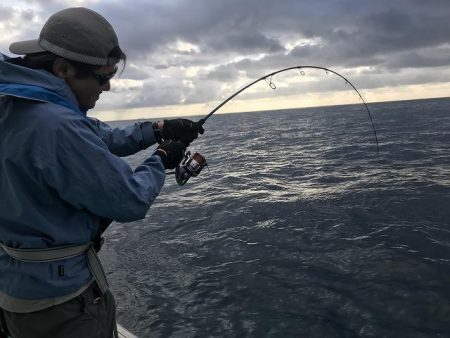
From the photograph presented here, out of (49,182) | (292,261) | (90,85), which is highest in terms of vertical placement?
(90,85)

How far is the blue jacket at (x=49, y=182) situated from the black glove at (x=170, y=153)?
0.41 m

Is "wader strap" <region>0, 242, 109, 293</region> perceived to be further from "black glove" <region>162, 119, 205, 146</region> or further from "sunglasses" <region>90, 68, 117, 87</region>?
"black glove" <region>162, 119, 205, 146</region>

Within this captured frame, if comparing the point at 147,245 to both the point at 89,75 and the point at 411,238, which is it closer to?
the point at 411,238

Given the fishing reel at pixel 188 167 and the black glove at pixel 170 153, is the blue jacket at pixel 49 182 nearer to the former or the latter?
the black glove at pixel 170 153

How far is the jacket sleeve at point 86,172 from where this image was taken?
200cm

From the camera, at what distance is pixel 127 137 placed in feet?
12.4

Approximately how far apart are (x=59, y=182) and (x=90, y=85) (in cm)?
70

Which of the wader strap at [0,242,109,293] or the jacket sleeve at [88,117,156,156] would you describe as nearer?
the wader strap at [0,242,109,293]

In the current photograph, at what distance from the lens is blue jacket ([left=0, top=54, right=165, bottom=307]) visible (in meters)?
2.01

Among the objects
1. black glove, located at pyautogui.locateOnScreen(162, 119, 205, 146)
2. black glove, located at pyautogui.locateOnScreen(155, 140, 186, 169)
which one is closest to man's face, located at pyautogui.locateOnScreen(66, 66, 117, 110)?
black glove, located at pyautogui.locateOnScreen(155, 140, 186, 169)

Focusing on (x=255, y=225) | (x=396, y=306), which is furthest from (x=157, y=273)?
(x=396, y=306)

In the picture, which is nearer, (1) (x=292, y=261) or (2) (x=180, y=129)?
(2) (x=180, y=129)

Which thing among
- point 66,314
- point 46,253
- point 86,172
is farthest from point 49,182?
point 66,314

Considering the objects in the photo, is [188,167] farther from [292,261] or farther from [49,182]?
[292,261]
